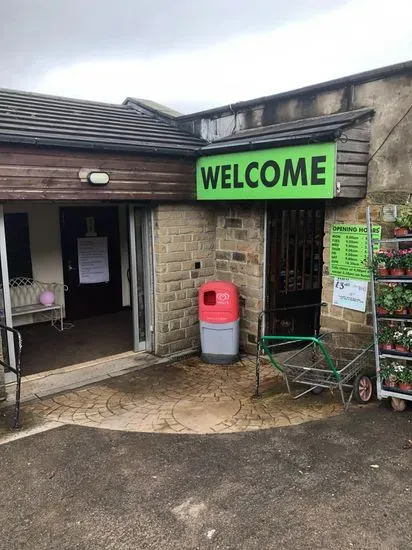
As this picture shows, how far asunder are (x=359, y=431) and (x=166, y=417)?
2.05m

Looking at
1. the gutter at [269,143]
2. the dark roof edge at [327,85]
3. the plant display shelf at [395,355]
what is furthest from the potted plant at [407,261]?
the dark roof edge at [327,85]

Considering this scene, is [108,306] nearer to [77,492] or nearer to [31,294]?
[31,294]

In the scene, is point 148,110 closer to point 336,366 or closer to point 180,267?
point 180,267

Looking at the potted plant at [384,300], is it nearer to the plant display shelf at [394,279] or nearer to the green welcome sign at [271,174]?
the plant display shelf at [394,279]

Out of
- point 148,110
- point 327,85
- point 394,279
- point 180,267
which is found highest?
point 148,110

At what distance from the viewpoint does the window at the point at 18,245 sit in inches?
336

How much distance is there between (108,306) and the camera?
32.5ft

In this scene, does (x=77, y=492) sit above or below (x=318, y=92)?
below

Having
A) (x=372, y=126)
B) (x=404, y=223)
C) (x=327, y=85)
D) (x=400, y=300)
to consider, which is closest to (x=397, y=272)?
(x=400, y=300)

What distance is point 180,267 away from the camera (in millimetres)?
7152

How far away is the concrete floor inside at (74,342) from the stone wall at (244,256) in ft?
6.67

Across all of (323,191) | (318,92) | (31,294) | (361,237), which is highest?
(318,92)

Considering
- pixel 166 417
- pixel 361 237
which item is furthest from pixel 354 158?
pixel 166 417

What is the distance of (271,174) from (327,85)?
53.5 inches
